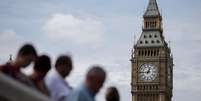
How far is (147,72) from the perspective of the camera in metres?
79.0

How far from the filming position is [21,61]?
16.3 ft

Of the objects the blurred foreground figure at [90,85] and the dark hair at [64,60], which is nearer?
the blurred foreground figure at [90,85]

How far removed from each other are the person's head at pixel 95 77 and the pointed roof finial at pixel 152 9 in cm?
7706

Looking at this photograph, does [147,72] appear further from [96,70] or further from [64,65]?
[96,70]

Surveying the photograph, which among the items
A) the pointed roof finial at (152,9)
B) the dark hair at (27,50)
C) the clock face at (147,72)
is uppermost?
the pointed roof finial at (152,9)

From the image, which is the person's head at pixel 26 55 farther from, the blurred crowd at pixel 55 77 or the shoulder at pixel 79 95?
the shoulder at pixel 79 95

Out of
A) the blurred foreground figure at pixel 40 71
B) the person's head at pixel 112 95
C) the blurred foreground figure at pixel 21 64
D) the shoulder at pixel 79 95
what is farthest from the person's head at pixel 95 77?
the person's head at pixel 112 95

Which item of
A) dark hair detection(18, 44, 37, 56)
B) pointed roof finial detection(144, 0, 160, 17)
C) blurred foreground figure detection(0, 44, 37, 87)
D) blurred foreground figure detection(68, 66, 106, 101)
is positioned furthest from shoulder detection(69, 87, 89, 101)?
pointed roof finial detection(144, 0, 160, 17)

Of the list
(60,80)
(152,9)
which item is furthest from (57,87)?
(152,9)

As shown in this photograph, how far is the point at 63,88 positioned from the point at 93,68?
80 centimetres

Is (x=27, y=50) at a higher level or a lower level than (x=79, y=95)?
higher

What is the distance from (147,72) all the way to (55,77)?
73.9 m

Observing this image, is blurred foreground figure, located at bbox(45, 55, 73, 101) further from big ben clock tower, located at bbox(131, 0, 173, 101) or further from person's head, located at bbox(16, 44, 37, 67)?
big ben clock tower, located at bbox(131, 0, 173, 101)

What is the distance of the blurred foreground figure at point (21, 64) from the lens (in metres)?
4.58
